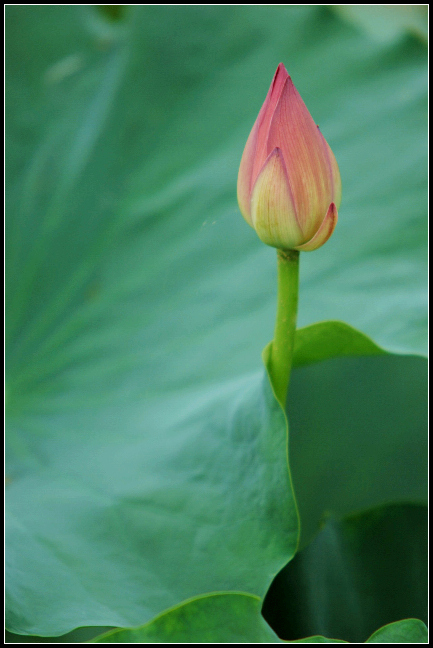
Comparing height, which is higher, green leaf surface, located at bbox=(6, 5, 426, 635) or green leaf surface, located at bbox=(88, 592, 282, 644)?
Result: green leaf surface, located at bbox=(6, 5, 426, 635)

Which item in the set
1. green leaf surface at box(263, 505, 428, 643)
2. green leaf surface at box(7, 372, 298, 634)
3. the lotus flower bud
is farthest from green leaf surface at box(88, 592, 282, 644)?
the lotus flower bud

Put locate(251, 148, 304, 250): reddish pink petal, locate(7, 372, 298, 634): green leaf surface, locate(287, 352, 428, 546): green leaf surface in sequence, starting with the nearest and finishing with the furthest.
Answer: locate(251, 148, 304, 250): reddish pink petal
locate(7, 372, 298, 634): green leaf surface
locate(287, 352, 428, 546): green leaf surface

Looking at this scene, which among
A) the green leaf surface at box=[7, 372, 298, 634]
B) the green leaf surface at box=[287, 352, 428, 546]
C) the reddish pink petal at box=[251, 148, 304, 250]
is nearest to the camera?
the reddish pink petal at box=[251, 148, 304, 250]

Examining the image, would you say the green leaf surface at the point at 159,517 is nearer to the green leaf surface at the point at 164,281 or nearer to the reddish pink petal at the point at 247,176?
the green leaf surface at the point at 164,281

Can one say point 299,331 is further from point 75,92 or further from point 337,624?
point 75,92

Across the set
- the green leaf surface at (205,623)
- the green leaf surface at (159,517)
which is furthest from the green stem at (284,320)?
the green leaf surface at (205,623)

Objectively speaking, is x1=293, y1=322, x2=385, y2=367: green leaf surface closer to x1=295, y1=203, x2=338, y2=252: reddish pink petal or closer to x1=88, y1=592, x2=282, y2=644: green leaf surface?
x1=295, y1=203, x2=338, y2=252: reddish pink petal
